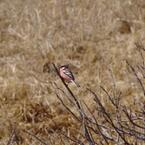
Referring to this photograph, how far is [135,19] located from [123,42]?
1.31ft

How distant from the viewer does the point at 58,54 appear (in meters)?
4.24

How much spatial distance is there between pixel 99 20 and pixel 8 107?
4.64 ft

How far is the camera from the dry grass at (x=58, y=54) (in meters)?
3.33

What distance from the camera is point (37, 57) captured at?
4.21 metres

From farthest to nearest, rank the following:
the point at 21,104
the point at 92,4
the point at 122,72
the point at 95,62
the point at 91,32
→ the point at 92,4 → the point at 91,32 → the point at 95,62 → the point at 122,72 → the point at 21,104

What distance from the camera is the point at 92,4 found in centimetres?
496

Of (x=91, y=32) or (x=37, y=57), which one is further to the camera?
(x=91, y=32)

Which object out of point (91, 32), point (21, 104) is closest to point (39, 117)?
point (21, 104)

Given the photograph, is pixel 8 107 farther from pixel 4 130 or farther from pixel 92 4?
pixel 92 4

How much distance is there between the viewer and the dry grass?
333 cm

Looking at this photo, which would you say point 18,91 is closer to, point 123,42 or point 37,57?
point 37,57

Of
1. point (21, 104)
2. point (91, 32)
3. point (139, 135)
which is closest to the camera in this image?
point (139, 135)

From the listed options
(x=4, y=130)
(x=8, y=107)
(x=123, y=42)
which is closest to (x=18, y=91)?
(x=8, y=107)

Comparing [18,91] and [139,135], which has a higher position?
[139,135]
